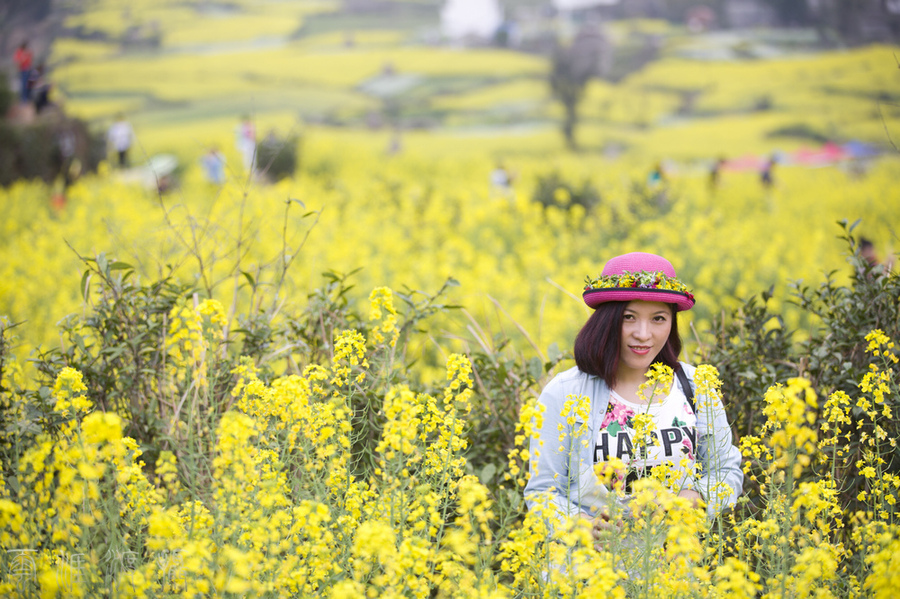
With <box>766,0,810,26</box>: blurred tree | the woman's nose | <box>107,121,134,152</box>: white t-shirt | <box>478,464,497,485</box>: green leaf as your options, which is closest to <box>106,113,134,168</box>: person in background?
<box>107,121,134,152</box>: white t-shirt

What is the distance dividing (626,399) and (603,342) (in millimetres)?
238

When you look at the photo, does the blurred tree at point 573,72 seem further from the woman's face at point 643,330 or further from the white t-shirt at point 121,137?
the woman's face at point 643,330

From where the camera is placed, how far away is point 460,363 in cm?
210

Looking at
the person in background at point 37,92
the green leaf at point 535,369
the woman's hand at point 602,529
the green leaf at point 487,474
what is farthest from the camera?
the person in background at point 37,92

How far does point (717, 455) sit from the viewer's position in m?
2.16

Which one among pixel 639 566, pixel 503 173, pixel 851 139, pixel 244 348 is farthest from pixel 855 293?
pixel 851 139

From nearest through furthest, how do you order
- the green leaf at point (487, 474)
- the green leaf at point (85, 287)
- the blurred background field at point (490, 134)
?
the green leaf at point (487, 474) → the green leaf at point (85, 287) → the blurred background field at point (490, 134)

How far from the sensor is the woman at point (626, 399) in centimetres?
225

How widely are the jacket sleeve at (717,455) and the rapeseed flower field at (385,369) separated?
89 mm

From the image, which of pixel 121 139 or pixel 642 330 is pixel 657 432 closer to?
pixel 642 330

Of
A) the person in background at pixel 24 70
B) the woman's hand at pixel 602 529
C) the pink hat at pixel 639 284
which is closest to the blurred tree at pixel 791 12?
the person in background at pixel 24 70

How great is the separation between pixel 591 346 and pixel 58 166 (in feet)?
54.4

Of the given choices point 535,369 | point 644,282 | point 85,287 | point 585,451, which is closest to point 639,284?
point 644,282

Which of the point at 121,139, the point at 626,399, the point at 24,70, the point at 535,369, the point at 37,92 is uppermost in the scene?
the point at 24,70
